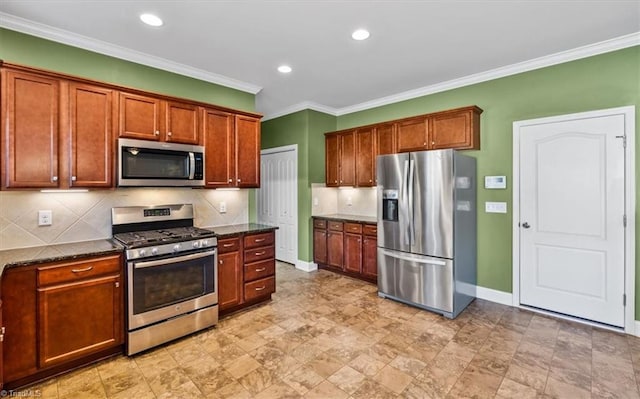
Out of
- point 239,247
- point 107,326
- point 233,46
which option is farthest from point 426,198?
point 107,326

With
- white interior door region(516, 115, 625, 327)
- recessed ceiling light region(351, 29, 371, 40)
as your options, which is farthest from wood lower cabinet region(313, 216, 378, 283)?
recessed ceiling light region(351, 29, 371, 40)

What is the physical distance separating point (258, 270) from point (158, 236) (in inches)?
47.1

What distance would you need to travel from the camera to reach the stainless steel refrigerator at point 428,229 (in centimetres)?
340

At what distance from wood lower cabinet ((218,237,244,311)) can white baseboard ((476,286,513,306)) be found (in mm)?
3004

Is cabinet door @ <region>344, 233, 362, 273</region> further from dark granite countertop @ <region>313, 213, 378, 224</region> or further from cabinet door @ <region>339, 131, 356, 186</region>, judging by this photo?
cabinet door @ <region>339, 131, 356, 186</region>

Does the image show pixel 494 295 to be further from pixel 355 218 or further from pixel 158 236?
pixel 158 236

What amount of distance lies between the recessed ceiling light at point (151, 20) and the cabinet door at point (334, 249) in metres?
3.59

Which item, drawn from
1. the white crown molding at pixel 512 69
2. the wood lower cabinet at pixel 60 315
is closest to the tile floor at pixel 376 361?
the wood lower cabinet at pixel 60 315

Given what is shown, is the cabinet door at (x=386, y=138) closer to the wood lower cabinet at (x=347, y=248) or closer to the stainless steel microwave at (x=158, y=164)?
the wood lower cabinet at (x=347, y=248)

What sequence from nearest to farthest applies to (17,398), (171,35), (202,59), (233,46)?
1. (17,398)
2. (171,35)
3. (233,46)
4. (202,59)

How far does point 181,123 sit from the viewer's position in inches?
128

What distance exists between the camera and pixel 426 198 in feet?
11.6

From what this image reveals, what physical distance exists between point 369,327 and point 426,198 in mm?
1567

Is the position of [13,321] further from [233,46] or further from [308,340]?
[233,46]
